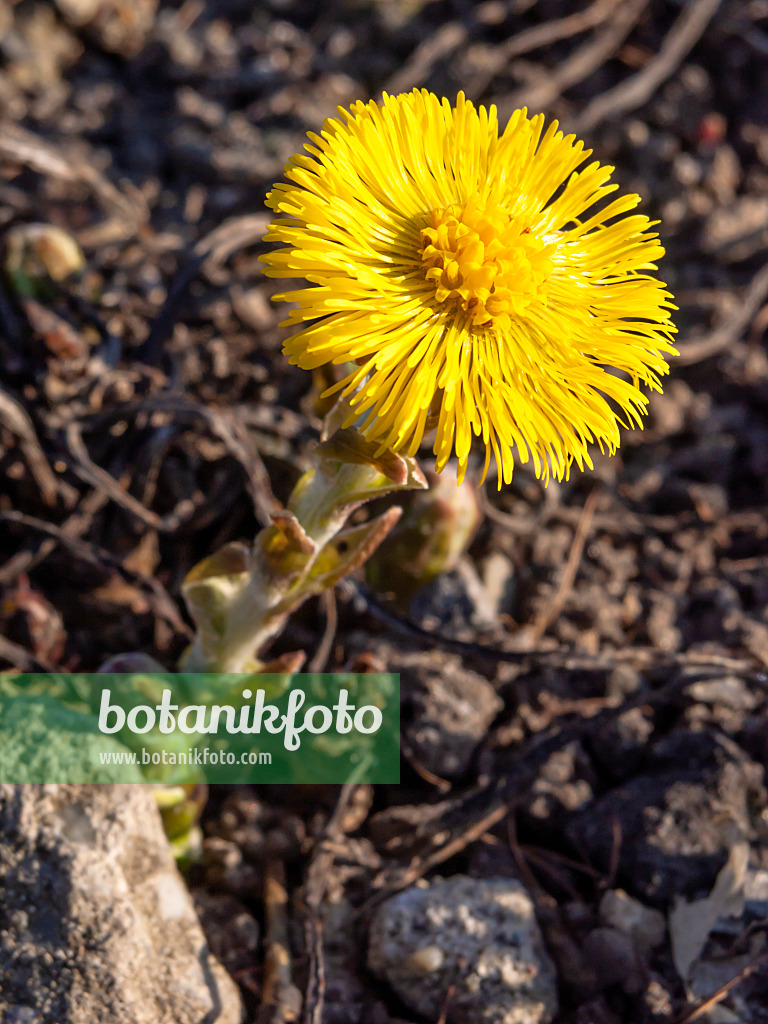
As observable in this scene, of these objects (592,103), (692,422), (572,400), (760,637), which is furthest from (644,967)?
(592,103)

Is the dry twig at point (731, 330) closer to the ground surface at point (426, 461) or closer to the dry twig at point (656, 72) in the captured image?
the ground surface at point (426, 461)

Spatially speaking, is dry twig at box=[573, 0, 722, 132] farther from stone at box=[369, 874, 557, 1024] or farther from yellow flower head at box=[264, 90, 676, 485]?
stone at box=[369, 874, 557, 1024]

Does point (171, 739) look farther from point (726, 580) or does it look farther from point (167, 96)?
point (167, 96)

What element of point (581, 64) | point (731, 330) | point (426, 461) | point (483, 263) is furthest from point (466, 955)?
point (581, 64)
